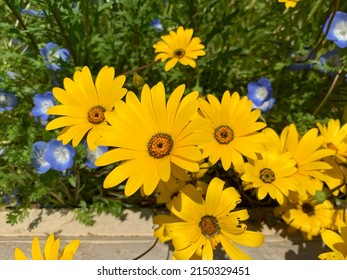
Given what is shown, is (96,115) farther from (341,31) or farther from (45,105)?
(341,31)

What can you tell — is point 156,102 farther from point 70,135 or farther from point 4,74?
point 4,74

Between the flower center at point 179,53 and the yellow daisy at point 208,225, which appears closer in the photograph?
the yellow daisy at point 208,225

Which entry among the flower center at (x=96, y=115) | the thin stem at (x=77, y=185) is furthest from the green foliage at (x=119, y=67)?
the flower center at (x=96, y=115)

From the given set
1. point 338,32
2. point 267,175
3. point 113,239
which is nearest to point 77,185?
point 113,239

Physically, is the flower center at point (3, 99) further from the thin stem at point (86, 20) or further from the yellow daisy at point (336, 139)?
the yellow daisy at point (336, 139)

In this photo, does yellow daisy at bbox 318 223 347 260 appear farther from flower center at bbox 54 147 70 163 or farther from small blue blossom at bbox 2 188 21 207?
small blue blossom at bbox 2 188 21 207

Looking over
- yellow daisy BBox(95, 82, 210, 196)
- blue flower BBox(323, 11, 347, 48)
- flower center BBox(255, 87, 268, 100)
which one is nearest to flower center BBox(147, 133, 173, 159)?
yellow daisy BBox(95, 82, 210, 196)
